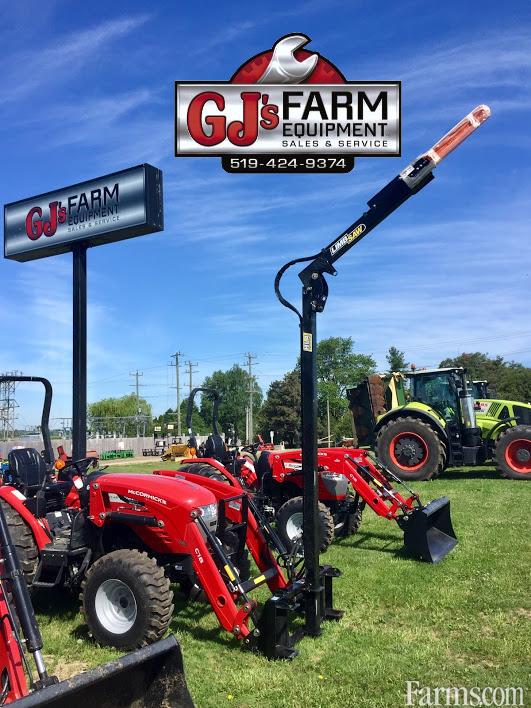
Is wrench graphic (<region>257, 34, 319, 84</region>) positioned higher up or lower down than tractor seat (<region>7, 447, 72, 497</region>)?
higher up

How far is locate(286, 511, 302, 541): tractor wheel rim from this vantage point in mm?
8195

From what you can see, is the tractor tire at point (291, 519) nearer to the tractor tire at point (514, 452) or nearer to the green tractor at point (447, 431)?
the green tractor at point (447, 431)

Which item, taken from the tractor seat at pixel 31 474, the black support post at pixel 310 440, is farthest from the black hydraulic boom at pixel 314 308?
the tractor seat at pixel 31 474

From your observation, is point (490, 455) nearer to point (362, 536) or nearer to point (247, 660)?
point (362, 536)

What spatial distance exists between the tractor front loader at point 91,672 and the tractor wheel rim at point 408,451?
1186 cm

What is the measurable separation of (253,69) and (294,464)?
5192 millimetres

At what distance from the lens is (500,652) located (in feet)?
15.5

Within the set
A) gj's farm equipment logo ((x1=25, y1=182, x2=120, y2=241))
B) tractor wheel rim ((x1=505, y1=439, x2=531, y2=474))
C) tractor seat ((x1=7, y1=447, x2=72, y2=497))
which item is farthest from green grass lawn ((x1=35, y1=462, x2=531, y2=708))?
gj's farm equipment logo ((x1=25, y1=182, x2=120, y2=241))

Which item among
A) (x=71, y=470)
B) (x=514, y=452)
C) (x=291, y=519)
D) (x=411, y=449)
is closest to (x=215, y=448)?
(x=291, y=519)

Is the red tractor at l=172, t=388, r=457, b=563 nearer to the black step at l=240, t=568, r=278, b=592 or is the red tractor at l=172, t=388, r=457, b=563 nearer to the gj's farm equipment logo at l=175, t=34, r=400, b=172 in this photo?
the black step at l=240, t=568, r=278, b=592

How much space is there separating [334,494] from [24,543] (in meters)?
4.12

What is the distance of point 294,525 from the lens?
27.0 ft

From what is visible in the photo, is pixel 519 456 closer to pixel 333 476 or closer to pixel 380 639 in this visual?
pixel 333 476

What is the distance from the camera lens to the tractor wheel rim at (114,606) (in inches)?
196
